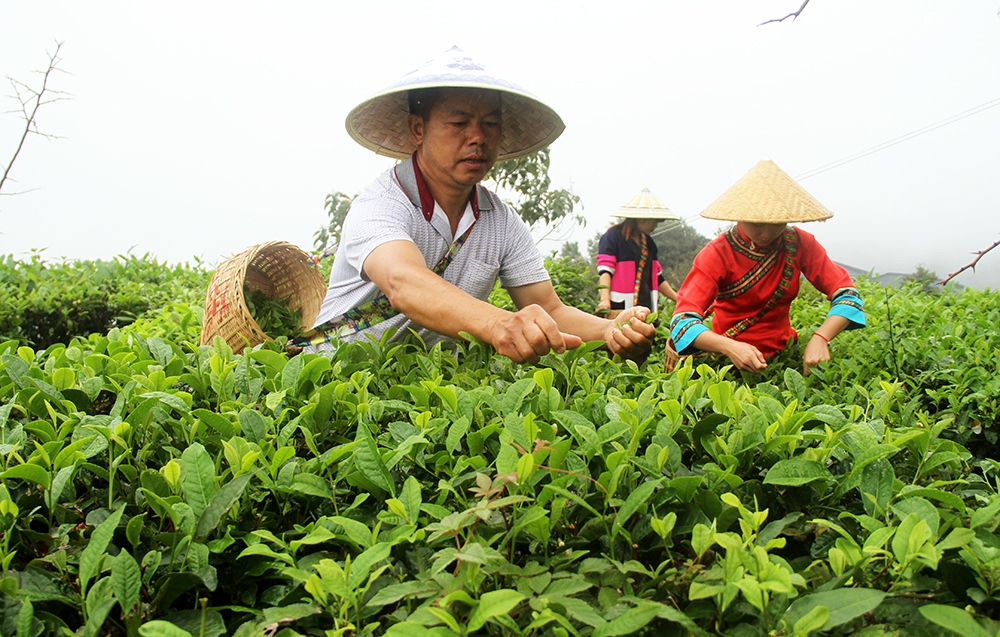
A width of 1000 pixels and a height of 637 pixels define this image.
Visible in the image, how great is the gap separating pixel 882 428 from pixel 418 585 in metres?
0.86

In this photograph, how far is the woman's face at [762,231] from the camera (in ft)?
11.1

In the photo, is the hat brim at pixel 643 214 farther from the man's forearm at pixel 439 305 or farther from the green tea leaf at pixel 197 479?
the green tea leaf at pixel 197 479

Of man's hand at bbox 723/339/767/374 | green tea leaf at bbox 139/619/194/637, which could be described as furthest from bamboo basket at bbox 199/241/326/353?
green tea leaf at bbox 139/619/194/637

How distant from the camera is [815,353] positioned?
3.12m

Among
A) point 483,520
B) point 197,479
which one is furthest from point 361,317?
point 483,520

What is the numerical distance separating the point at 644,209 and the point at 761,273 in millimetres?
2950

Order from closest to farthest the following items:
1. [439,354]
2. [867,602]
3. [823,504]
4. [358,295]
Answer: [867,602] → [823,504] → [439,354] → [358,295]

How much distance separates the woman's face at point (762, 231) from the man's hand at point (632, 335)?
163 centimetres

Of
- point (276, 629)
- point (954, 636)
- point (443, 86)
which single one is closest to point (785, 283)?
point (443, 86)

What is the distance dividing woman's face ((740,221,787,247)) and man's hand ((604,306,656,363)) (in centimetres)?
163

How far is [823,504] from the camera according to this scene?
3.43ft

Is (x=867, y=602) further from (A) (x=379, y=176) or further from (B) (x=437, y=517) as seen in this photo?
(A) (x=379, y=176)

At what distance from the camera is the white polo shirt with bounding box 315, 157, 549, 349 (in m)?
2.42

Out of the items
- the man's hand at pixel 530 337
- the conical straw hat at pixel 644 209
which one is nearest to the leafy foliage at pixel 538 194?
the conical straw hat at pixel 644 209
